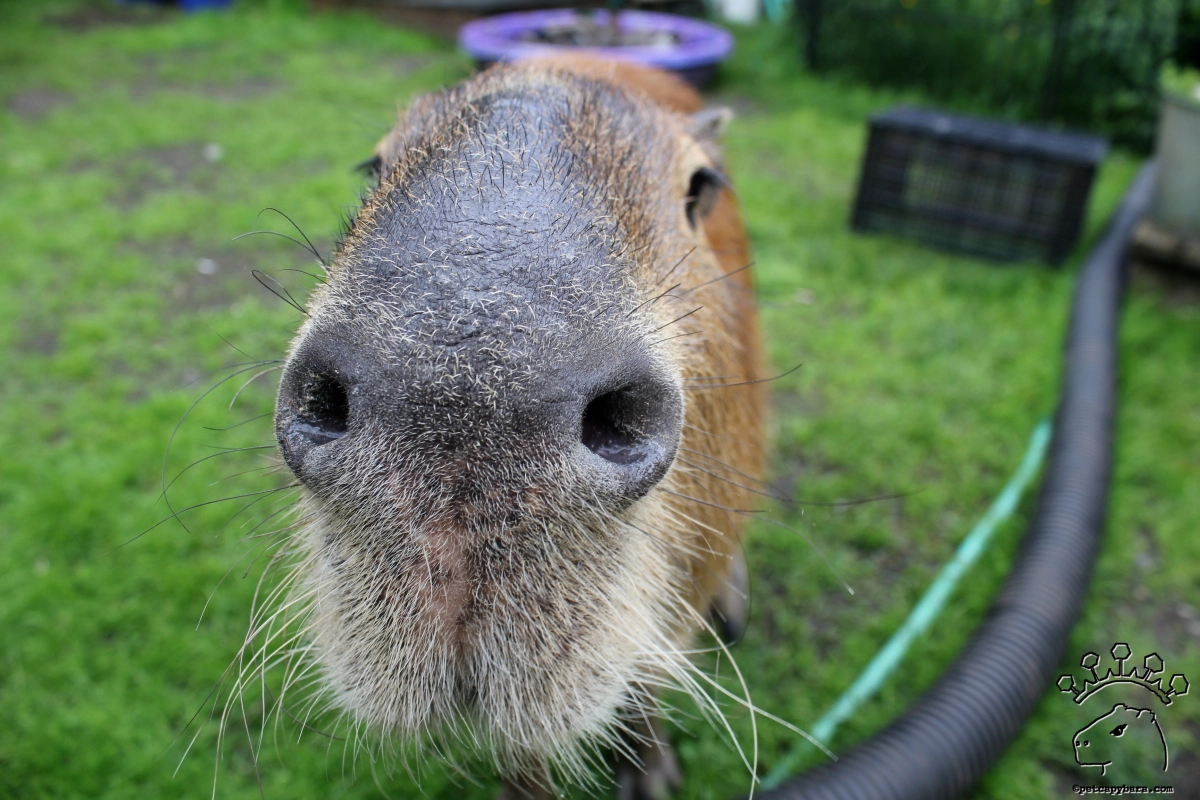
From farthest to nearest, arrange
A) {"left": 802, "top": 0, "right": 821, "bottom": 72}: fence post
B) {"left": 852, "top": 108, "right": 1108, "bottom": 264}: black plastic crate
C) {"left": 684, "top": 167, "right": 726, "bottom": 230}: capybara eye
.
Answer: {"left": 802, "top": 0, "right": 821, "bottom": 72}: fence post
{"left": 852, "top": 108, "right": 1108, "bottom": 264}: black plastic crate
{"left": 684, "top": 167, "right": 726, "bottom": 230}: capybara eye

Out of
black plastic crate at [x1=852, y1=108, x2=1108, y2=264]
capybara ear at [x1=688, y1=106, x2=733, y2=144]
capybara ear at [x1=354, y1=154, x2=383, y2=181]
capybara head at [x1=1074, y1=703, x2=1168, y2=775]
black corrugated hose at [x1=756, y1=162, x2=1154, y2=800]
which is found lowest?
capybara head at [x1=1074, y1=703, x2=1168, y2=775]

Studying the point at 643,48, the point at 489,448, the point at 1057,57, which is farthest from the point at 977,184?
the point at 489,448

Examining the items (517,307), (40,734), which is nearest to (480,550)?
(517,307)

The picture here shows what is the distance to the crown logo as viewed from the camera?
2.82 meters

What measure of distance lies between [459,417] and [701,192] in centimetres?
131

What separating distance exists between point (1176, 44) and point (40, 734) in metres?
9.74

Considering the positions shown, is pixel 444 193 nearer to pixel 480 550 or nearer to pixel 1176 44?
pixel 480 550

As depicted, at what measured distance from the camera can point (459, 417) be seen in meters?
1.13

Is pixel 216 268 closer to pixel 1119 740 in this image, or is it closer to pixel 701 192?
pixel 701 192

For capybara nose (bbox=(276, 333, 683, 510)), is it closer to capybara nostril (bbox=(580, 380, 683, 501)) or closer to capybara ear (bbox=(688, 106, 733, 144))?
capybara nostril (bbox=(580, 380, 683, 501))

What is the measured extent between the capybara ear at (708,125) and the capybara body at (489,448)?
3.00 ft

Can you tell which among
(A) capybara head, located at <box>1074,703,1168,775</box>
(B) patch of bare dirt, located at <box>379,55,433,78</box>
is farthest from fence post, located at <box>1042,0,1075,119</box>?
(A) capybara head, located at <box>1074,703,1168,775</box>

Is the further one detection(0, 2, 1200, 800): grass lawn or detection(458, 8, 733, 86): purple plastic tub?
detection(458, 8, 733, 86): purple plastic tub

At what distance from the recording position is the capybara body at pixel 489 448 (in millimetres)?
1131
